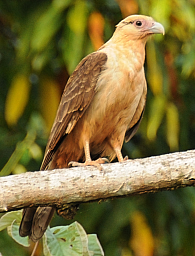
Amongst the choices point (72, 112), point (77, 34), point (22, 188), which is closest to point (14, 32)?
point (77, 34)

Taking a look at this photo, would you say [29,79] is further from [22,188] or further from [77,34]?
[22,188]

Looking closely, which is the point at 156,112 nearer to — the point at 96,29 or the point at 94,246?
the point at 96,29

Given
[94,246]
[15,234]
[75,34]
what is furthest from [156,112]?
[15,234]

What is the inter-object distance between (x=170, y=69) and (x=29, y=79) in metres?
1.48

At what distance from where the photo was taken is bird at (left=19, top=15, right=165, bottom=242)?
4988 mm

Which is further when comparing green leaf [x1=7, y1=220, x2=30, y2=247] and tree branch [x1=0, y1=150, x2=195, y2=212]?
green leaf [x1=7, y1=220, x2=30, y2=247]

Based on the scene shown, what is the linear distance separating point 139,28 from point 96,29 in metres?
0.42

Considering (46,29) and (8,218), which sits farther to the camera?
(46,29)

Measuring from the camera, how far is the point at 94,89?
5027mm

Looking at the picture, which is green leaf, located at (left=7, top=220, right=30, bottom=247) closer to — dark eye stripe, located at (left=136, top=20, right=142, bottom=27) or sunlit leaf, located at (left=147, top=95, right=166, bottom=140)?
sunlit leaf, located at (left=147, top=95, right=166, bottom=140)

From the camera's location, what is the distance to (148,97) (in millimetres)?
6332

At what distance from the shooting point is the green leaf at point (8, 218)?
13.7ft

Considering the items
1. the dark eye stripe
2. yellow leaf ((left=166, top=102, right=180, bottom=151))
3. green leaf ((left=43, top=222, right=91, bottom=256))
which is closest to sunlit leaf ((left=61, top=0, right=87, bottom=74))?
the dark eye stripe

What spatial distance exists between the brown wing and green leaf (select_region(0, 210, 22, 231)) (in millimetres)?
790
